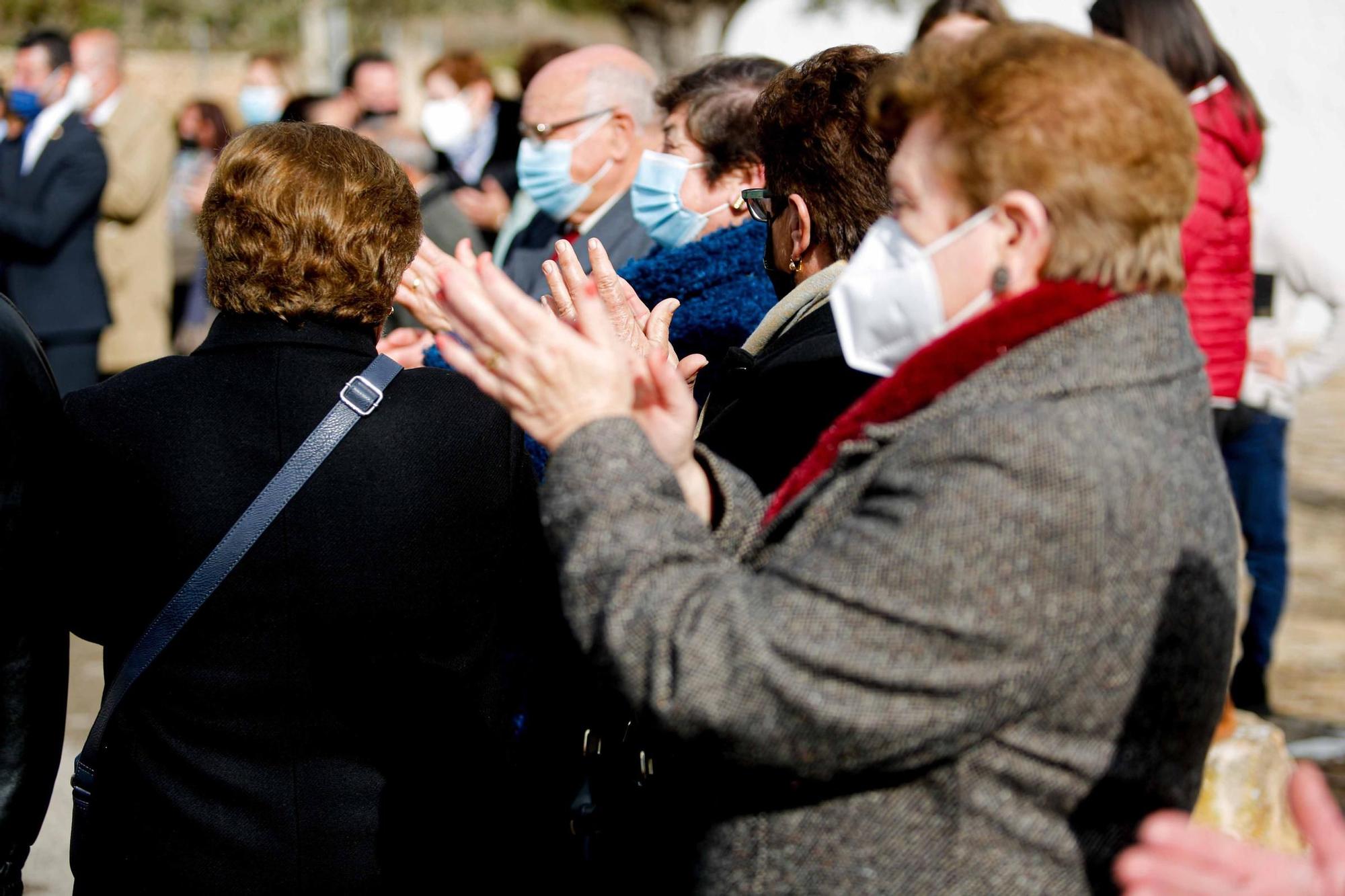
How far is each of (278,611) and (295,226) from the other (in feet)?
1.91

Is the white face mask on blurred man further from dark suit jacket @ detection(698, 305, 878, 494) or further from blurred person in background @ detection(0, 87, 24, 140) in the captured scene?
dark suit jacket @ detection(698, 305, 878, 494)

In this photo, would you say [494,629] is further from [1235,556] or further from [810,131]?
[1235,556]

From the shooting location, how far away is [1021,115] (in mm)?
1487

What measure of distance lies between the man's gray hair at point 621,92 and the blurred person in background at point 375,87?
3901mm

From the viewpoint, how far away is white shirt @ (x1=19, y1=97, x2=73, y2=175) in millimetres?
6395

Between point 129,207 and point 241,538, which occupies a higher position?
point 241,538

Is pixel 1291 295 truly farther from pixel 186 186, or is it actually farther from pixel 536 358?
pixel 186 186

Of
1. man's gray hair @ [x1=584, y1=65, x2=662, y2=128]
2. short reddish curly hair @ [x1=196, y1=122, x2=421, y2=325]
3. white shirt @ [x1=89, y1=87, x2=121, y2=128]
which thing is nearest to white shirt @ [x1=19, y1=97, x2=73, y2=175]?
white shirt @ [x1=89, y1=87, x2=121, y2=128]

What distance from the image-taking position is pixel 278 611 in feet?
6.75

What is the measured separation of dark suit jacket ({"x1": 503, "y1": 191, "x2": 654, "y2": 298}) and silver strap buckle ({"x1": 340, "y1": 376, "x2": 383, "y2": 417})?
4.89 feet

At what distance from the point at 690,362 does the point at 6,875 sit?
1.36 metres

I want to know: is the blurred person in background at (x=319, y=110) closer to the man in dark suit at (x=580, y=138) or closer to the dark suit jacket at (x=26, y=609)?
the man in dark suit at (x=580, y=138)

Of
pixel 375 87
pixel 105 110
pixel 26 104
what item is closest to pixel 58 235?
pixel 26 104

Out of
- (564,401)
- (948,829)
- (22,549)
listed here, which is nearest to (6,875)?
(22,549)
